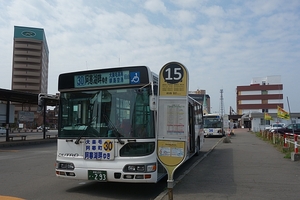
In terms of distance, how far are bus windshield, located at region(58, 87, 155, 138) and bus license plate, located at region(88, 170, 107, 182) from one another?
0.85 metres

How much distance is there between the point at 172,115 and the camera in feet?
19.7

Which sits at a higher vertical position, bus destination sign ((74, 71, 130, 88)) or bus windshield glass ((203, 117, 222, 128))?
bus destination sign ((74, 71, 130, 88))

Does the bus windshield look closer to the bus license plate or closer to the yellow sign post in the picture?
the bus license plate

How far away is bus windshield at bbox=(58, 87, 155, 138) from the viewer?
23.9 ft

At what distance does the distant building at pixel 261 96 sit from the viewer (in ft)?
327

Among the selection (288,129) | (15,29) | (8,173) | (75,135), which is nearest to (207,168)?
(75,135)

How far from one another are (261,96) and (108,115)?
101374mm

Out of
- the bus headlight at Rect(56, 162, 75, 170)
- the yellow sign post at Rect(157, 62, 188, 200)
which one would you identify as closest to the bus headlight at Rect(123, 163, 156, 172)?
the yellow sign post at Rect(157, 62, 188, 200)

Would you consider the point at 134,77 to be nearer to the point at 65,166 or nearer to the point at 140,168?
the point at 140,168

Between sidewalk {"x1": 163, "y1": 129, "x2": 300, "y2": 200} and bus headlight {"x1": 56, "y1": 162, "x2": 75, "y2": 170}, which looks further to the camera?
bus headlight {"x1": 56, "y1": 162, "x2": 75, "y2": 170}

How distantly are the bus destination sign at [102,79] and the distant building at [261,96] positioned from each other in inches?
3815

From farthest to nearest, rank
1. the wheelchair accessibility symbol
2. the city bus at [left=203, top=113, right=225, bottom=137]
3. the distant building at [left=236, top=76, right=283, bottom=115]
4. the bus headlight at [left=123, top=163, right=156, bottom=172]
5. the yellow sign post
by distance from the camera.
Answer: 1. the distant building at [left=236, top=76, right=283, bottom=115]
2. the city bus at [left=203, top=113, right=225, bottom=137]
3. the wheelchair accessibility symbol
4. the bus headlight at [left=123, top=163, right=156, bottom=172]
5. the yellow sign post

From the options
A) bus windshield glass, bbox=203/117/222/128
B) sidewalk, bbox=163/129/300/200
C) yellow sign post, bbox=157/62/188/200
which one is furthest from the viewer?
bus windshield glass, bbox=203/117/222/128

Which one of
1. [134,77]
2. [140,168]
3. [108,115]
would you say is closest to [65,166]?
[108,115]
